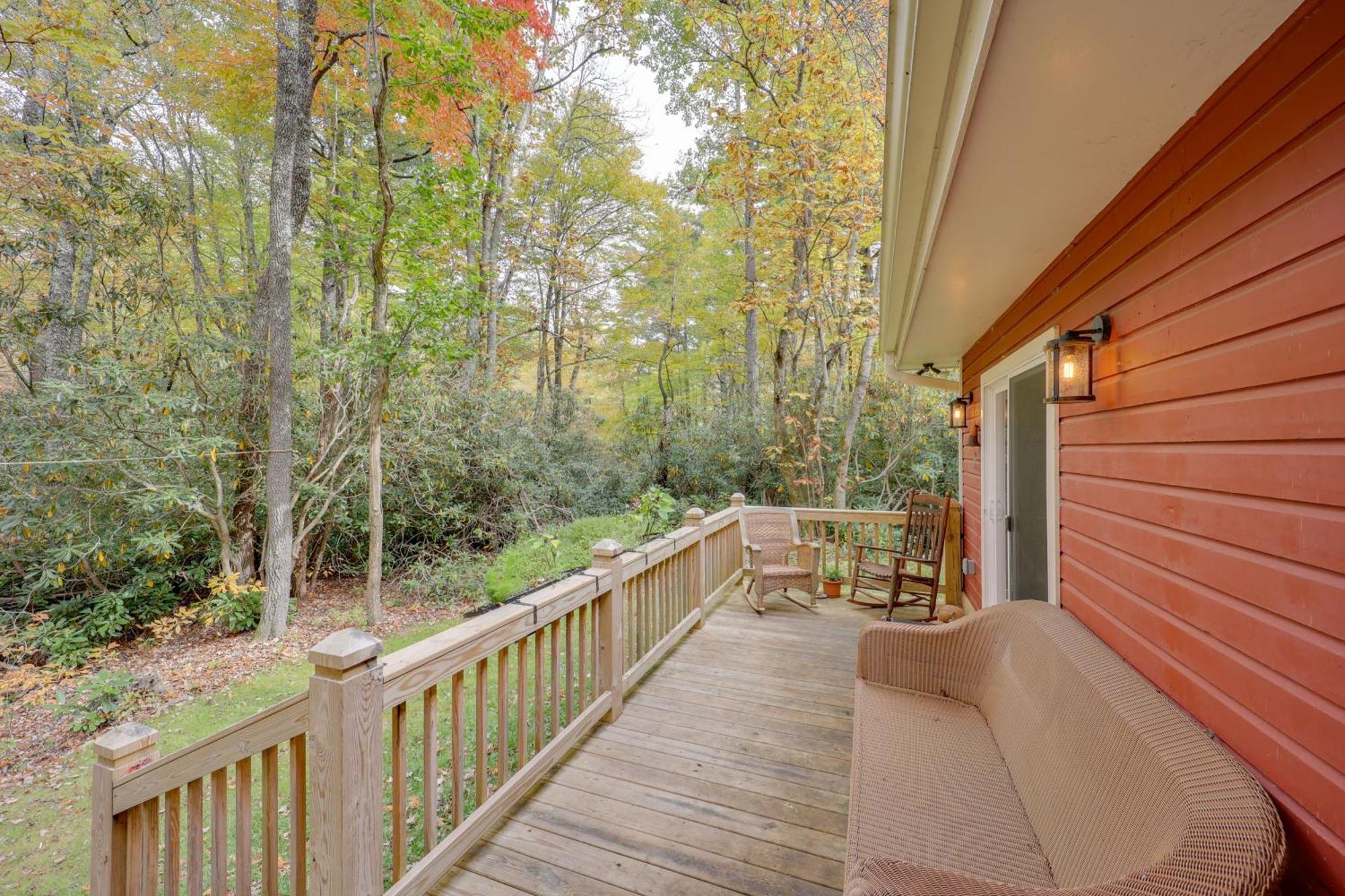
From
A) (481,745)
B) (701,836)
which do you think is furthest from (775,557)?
(481,745)

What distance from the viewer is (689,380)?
1230 centimetres

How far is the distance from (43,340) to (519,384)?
26.1 ft

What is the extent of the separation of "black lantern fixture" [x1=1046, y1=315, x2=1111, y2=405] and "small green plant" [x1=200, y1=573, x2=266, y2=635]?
6704mm

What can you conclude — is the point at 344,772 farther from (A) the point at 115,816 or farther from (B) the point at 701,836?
(B) the point at 701,836

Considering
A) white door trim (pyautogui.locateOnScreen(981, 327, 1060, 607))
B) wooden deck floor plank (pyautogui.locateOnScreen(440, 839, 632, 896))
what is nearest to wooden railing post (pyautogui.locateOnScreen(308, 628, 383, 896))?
wooden deck floor plank (pyautogui.locateOnScreen(440, 839, 632, 896))

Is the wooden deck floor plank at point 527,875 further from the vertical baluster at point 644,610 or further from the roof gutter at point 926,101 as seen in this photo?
the roof gutter at point 926,101

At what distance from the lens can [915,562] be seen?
4820 millimetres

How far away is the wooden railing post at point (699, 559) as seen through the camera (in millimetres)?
4156

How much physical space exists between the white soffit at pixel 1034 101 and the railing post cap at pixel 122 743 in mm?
2430

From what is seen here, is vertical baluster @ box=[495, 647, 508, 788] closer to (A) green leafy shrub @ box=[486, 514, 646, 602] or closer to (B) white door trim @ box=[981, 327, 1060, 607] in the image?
(B) white door trim @ box=[981, 327, 1060, 607]

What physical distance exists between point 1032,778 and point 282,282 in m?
6.85

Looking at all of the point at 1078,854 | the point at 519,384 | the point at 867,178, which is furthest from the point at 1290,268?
the point at 519,384

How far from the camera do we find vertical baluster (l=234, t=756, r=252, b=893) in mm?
1331

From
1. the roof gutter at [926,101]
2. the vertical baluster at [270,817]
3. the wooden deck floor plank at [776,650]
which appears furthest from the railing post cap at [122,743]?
the wooden deck floor plank at [776,650]
